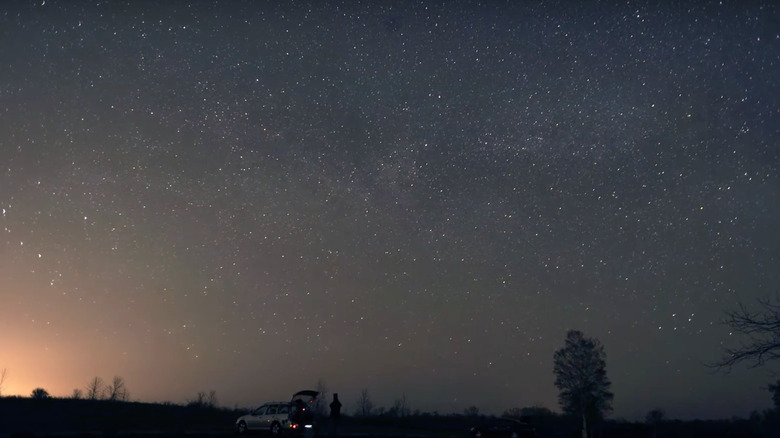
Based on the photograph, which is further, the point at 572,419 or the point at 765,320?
the point at 572,419

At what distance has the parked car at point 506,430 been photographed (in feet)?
176

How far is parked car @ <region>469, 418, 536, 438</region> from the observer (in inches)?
2110

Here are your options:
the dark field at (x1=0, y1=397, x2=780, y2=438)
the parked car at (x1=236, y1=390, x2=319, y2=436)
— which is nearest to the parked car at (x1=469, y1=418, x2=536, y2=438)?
the dark field at (x1=0, y1=397, x2=780, y2=438)

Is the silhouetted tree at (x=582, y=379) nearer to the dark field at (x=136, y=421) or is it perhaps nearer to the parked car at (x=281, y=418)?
the dark field at (x=136, y=421)

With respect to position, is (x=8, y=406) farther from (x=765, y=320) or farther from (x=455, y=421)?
(x=765, y=320)

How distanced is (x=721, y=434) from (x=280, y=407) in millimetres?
49135

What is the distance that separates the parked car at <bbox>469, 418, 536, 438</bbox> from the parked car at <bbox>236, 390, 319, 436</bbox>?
60.5ft

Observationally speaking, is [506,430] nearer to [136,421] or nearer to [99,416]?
[136,421]

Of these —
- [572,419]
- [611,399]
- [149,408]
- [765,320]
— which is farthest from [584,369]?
[765,320]

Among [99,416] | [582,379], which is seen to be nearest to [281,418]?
[99,416]

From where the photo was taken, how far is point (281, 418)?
129ft

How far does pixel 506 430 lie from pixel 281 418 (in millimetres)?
21874

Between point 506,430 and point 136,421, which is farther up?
point 136,421

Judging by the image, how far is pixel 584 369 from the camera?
3588 inches
